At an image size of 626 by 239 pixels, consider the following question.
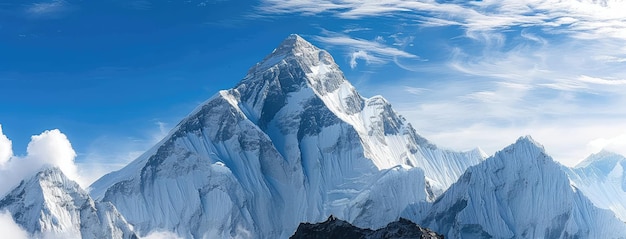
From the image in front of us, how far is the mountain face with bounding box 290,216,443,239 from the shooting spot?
163250 millimetres

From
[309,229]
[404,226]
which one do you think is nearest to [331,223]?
[309,229]

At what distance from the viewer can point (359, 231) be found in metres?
178

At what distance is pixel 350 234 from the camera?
178250mm

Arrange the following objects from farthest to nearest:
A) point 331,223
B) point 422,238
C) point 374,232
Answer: point 331,223, point 374,232, point 422,238

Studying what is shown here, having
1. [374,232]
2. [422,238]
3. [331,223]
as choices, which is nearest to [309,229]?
[331,223]

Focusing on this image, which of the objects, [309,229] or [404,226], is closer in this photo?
[404,226]

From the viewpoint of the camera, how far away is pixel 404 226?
167m

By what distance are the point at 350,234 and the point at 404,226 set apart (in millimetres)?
15239

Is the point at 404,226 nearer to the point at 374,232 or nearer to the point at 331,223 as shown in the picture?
the point at 374,232

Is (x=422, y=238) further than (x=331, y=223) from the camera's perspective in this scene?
No

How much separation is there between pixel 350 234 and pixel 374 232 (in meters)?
6.24

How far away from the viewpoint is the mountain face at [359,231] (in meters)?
163

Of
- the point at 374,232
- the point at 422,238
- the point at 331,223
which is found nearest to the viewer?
the point at 422,238

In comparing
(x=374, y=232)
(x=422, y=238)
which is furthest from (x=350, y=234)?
(x=422, y=238)
